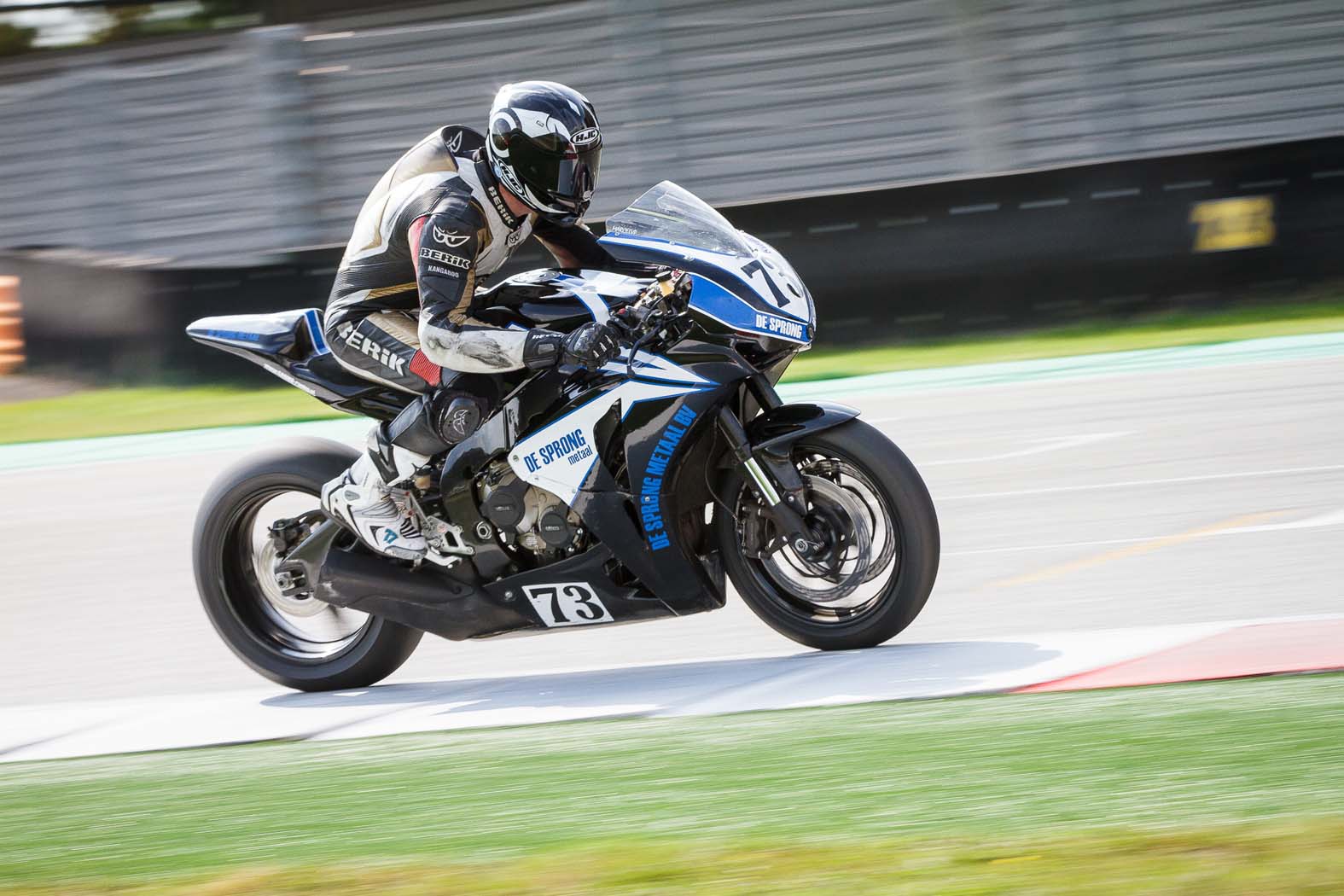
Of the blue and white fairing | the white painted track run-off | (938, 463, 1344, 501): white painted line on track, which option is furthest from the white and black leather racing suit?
(938, 463, 1344, 501): white painted line on track

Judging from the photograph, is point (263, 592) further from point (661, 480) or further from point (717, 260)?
point (717, 260)

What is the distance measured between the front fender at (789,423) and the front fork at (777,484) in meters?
0.03

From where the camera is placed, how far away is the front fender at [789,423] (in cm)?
546

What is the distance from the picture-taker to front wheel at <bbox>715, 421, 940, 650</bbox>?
5379 mm

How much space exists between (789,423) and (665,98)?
13.9 metres

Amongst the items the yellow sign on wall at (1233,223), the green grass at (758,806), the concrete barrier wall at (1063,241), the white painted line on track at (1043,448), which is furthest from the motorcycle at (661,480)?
the yellow sign on wall at (1233,223)

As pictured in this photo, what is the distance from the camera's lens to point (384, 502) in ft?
19.5

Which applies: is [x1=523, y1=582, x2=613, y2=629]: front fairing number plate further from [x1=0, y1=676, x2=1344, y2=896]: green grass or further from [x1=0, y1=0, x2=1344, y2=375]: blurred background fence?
[x1=0, y1=0, x2=1344, y2=375]: blurred background fence

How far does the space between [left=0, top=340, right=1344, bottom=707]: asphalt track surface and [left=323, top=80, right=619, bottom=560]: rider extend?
3.04 ft

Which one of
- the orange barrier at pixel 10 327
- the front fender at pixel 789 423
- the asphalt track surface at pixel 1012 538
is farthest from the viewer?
the orange barrier at pixel 10 327

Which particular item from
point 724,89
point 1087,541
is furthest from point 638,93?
point 1087,541

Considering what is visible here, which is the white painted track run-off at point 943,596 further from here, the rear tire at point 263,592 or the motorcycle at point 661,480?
the motorcycle at point 661,480

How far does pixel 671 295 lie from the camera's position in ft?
18.0

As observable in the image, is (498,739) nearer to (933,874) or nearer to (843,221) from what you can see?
(933,874)
